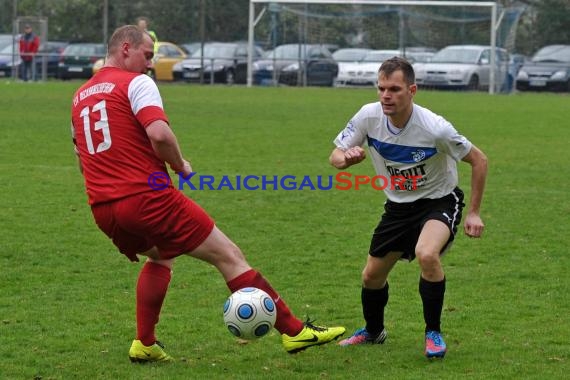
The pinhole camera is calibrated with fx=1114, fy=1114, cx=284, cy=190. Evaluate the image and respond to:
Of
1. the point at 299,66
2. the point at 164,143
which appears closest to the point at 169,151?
the point at 164,143

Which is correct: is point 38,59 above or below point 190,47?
below

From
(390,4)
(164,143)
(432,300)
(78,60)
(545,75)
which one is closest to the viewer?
(164,143)

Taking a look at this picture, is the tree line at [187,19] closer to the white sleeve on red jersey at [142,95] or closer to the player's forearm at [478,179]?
the player's forearm at [478,179]

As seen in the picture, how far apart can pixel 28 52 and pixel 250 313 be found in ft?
101

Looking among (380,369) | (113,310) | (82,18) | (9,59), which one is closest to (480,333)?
(380,369)

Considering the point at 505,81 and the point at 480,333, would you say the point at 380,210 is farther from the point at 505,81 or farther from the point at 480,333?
the point at 505,81

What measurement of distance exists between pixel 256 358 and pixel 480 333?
4.61 ft

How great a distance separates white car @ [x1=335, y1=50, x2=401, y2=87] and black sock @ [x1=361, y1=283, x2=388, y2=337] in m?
28.7

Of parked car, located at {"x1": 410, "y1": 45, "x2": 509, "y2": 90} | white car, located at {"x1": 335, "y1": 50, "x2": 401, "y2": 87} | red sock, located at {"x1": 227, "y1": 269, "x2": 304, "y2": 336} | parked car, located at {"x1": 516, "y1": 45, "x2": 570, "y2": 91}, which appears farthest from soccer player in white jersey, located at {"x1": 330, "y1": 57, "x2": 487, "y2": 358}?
→ parked car, located at {"x1": 516, "y1": 45, "x2": 570, "y2": 91}

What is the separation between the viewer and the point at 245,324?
5668mm

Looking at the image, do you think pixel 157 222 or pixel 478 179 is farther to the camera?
pixel 478 179

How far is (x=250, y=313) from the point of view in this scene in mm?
5641

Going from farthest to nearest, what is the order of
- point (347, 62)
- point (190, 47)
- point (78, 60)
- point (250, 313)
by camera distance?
point (190, 47)
point (78, 60)
point (347, 62)
point (250, 313)

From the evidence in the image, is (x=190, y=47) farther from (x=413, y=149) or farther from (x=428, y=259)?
(x=428, y=259)
